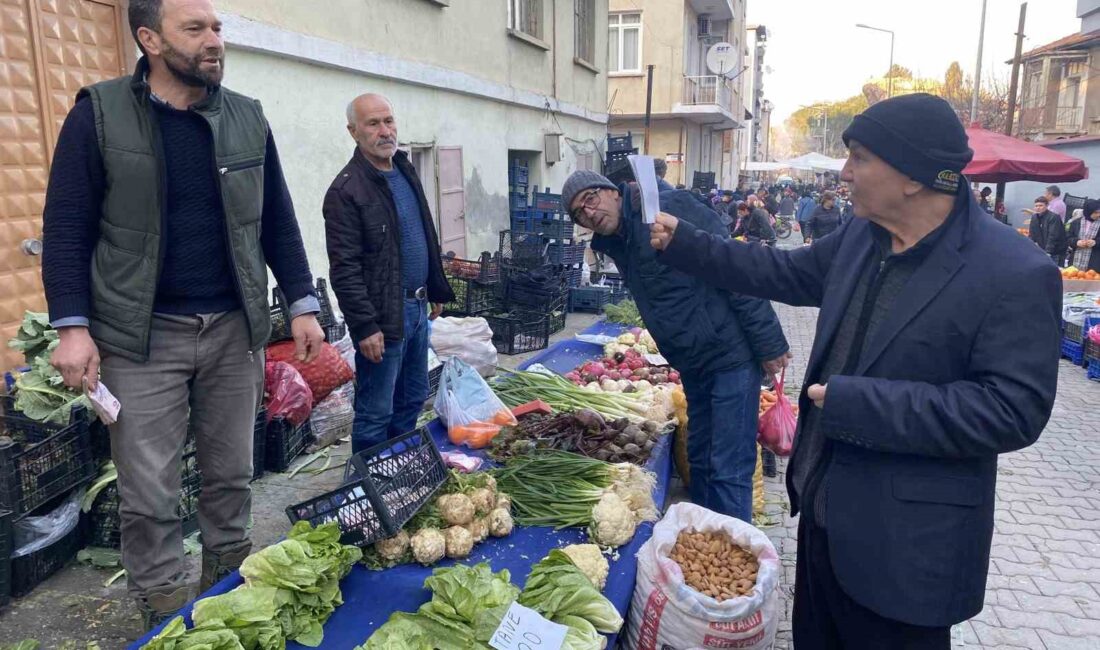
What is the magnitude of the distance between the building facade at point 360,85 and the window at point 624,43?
26.0ft

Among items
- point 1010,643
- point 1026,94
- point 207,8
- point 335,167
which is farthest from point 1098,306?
point 1026,94

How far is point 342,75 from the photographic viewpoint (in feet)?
24.2

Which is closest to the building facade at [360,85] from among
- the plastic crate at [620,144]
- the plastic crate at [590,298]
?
the plastic crate at [620,144]

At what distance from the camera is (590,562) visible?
118 inches

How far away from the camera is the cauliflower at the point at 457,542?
10.2 feet

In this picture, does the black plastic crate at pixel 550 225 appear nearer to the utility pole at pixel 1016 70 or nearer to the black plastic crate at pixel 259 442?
the black plastic crate at pixel 259 442

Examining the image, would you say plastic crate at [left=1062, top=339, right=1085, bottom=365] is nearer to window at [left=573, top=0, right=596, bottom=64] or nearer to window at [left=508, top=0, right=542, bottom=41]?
window at [left=508, top=0, right=542, bottom=41]

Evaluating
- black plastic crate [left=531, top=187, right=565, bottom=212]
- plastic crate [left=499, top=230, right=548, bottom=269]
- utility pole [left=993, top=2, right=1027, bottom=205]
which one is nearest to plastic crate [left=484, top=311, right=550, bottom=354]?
plastic crate [left=499, top=230, right=548, bottom=269]

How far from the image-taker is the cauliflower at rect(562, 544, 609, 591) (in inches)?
116

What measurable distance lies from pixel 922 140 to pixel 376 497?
87.3 inches

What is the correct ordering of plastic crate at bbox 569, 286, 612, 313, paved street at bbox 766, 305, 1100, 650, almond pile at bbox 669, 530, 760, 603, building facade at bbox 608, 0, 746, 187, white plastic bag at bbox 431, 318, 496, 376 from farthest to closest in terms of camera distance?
1. building facade at bbox 608, 0, 746, 187
2. plastic crate at bbox 569, 286, 612, 313
3. white plastic bag at bbox 431, 318, 496, 376
4. paved street at bbox 766, 305, 1100, 650
5. almond pile at bbox 669, 530, 760, 603

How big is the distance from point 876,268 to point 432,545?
1.97 meters

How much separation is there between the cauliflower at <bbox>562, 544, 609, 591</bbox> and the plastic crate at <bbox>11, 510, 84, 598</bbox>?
2445mm

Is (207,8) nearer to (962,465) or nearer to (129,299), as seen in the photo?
(129,299)
